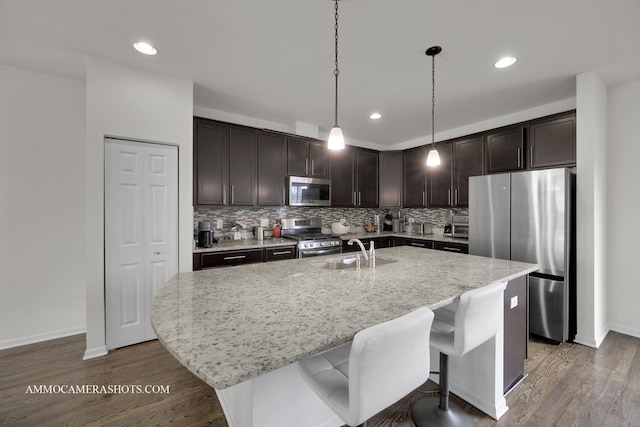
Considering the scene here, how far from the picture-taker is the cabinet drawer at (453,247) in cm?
366

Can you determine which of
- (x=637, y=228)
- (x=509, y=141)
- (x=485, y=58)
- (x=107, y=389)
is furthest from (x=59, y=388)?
(x=637, y=228)

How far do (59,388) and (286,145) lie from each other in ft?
10.8

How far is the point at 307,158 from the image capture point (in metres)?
4.15

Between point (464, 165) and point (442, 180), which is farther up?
point (464, 165)

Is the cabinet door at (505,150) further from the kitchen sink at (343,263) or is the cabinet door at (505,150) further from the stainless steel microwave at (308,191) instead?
the kitchen sink at (343,263)

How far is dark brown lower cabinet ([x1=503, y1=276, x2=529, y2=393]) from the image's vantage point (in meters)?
1.90

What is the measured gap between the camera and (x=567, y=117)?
302cm

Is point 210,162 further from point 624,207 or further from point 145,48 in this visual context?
point 624,207

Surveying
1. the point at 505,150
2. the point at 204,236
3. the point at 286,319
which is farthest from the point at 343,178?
the point at 286,319

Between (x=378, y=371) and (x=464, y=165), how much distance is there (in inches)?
153

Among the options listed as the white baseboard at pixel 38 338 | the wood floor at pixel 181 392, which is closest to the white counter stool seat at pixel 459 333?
the wood floor at pixel 181 392

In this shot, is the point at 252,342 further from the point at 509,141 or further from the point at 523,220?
the point at 509,141

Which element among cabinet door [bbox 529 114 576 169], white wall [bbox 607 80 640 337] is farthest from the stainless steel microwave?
white wall [bbox 607 80 640 337]

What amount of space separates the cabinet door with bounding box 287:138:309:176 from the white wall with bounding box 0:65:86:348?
91.6 inches
